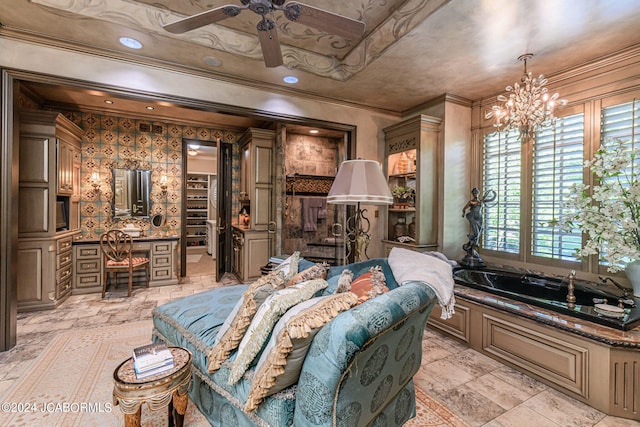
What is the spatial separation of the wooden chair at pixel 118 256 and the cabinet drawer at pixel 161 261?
0.13 metres

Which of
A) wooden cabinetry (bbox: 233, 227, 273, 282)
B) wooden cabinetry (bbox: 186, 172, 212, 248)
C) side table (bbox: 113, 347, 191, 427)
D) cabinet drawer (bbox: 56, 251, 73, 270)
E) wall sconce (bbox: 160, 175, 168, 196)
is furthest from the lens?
wooden cabinetry (bbox: 186, 172, 212, 248)

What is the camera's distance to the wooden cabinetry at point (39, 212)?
3.49 metres

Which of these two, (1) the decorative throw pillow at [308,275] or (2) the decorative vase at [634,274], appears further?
(2) the decorative vase at [634,274]

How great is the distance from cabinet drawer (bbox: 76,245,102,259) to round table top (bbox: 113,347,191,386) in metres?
3.82

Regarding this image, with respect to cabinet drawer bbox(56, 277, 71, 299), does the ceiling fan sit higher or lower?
higher

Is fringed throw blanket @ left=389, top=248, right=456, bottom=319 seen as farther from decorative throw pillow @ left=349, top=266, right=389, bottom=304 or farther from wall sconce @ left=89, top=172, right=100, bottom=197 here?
wall sconce @ left=89, top=172, right=100, bottom=197

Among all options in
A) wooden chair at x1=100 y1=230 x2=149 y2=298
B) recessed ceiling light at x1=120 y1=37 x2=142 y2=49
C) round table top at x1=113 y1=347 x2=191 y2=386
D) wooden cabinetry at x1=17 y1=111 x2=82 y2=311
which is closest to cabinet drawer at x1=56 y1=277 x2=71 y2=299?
wooden cabinetry at x1=17 y1=111 x2=82 y2=311

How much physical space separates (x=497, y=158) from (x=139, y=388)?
14.1ft

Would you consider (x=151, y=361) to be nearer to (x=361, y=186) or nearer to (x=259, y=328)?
(x=259, y=328)

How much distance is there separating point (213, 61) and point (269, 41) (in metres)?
1.33

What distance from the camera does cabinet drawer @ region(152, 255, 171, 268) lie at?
15.5 ft

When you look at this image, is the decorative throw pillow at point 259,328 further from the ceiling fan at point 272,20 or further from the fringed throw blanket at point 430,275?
the ceiling fan at point 272,20

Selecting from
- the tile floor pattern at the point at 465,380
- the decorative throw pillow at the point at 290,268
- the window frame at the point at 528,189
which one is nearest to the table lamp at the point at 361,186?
the decorative throw pillow at the point at 290,268

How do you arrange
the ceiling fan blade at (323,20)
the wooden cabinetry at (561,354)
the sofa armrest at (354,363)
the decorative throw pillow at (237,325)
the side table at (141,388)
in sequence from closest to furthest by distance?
the sofa armrest at (354,363), the side table at (141,388), the decorative throw pillow at (237,325), the ceiling fan blade at (323,20), the wooden cabinetry at (561,354)
